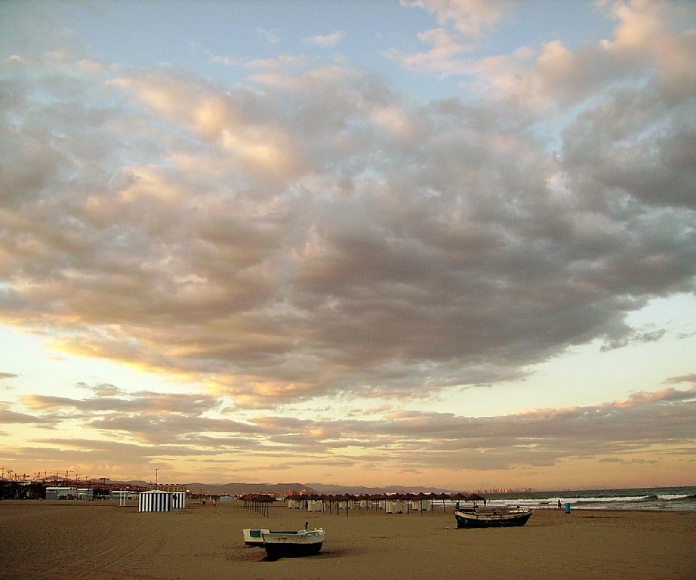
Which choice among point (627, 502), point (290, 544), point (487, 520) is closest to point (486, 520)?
point (487, 520)

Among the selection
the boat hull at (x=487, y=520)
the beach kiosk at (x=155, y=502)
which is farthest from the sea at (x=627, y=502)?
the beach kiosk at (x=155, y=502)

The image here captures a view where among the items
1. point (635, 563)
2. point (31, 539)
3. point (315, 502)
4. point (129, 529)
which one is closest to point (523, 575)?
point (635, 563)

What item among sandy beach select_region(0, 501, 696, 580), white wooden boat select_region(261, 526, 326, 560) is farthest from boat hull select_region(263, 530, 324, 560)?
sandy beach select_region(0, 501, 696, 580)

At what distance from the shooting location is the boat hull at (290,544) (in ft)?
64.0

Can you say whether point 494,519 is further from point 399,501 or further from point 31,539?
point 399,501

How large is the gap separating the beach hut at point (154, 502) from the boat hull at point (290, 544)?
37.9 meters

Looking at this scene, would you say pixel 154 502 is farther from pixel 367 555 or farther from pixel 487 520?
pixel 367 555

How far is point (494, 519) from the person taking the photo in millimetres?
34156

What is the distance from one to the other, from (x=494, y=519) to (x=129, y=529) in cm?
1981

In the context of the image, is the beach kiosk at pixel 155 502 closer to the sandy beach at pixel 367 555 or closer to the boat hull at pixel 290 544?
the sandy beach at pixel 367 555

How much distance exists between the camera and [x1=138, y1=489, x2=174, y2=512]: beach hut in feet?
176

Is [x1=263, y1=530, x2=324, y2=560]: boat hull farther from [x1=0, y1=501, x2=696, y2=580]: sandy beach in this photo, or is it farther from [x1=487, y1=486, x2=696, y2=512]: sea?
[x1=487, y1=486, x2=696, y2=512]: sea

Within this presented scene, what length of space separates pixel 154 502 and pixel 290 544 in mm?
39323

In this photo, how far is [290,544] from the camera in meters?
19.8
